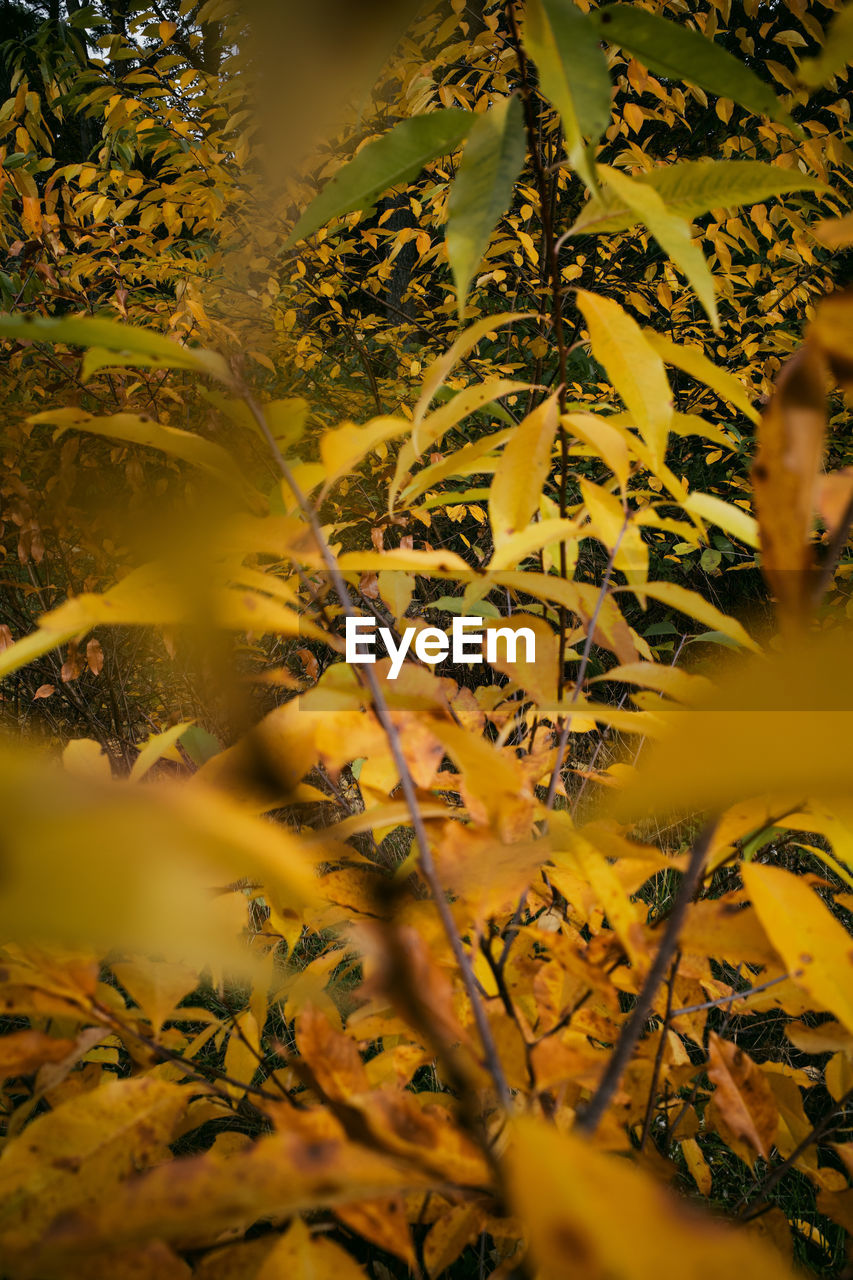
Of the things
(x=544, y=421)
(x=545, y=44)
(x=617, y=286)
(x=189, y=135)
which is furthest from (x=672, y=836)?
(x=189, y=135)

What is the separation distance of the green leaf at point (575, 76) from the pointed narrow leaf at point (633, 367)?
8 cm

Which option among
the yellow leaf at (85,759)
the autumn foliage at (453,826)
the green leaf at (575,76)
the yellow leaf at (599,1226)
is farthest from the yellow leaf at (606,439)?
the yellow leaf at (85,759)

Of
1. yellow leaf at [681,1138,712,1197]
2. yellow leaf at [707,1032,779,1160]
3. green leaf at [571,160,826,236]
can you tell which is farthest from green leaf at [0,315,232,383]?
yellow leaf at [681,1138,712,1197]

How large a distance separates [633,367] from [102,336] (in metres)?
0.26

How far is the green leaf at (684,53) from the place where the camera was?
0.29 meters

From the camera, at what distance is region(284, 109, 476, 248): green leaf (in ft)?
1.15

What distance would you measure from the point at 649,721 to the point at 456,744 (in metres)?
0.13

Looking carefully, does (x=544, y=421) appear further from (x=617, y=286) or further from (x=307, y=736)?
(x=617, y=286)

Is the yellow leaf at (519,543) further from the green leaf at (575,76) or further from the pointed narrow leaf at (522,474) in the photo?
the green leaf at (575,76)

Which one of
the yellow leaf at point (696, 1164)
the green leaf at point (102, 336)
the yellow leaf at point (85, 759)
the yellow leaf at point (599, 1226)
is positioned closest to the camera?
the yellow leaf at point (599, 1226)

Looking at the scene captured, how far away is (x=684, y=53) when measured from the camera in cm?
30

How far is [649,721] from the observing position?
1.16 ft

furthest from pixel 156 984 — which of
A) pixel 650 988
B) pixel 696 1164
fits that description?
pixel 696 1164

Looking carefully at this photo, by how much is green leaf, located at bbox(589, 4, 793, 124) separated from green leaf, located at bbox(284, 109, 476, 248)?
8 cm
